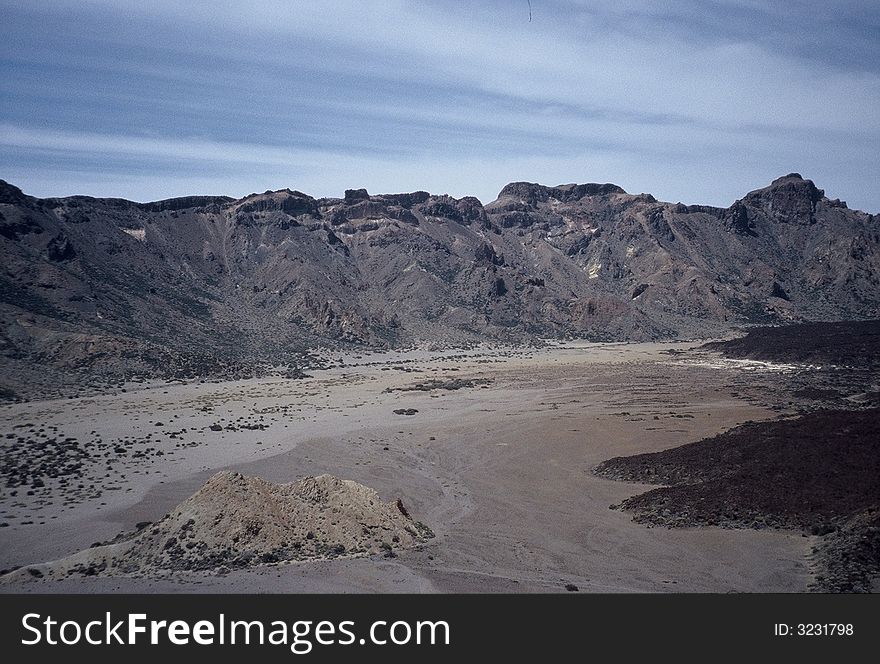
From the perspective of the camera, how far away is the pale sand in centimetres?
2322

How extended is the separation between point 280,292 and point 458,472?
4192 inches

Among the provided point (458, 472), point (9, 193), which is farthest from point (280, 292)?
point (458, 472)

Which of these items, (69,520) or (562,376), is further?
(562,376)

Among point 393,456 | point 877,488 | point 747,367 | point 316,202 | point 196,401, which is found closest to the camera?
point 877,488

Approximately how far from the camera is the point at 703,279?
598 feet

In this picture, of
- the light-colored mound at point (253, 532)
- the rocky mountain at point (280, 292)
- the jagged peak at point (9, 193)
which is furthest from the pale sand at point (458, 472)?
the jagged peak at point (9, 193)

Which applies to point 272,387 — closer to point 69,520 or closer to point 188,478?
point 188,478

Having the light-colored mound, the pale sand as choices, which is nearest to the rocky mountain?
the pale sand

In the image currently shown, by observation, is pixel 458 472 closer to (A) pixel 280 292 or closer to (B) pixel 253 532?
(B) pixel 253 532

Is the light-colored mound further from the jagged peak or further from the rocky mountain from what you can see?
the jagged peak

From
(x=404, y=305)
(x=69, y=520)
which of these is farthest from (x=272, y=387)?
(x=404, y=305)

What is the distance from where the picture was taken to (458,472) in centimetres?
4194

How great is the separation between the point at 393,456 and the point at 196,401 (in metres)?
30.5

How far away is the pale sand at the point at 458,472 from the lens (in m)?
23.2
